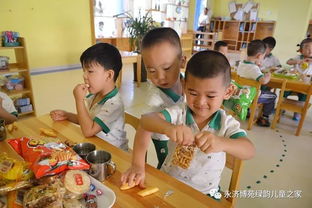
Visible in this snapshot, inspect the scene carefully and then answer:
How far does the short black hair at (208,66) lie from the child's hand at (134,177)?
0.38m

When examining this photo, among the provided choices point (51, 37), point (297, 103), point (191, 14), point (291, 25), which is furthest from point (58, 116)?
point (191, 14)

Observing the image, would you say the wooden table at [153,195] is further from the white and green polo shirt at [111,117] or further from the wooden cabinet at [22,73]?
the wooden cabinet at [22,73]

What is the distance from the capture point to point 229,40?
9.66 metres

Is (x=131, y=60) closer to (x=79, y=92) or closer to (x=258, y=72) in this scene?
(x=258, y=72)

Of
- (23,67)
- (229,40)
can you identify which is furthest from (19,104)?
(229,40)

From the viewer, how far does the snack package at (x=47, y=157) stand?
686mm

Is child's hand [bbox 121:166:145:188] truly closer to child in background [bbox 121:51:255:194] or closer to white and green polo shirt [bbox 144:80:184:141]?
child in background [bbox 121:51:255:194]

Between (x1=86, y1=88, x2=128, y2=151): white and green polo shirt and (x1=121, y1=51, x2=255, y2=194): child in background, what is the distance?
320 millimetres

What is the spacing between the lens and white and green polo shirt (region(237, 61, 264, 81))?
2.67m

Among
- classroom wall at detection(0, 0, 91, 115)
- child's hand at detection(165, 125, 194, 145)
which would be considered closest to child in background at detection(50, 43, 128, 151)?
child's hand at detection(165, 125, 194, 145)

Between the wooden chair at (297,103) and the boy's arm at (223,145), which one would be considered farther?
the wooden chair at (297,103)

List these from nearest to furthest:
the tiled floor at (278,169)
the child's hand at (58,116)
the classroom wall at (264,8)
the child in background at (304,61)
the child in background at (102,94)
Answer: the child in background at (102,94) → the child's hand at (58,116) → the tiled floor at (278,169) → the child in background at (304,61) → the classroom wall at (264,8)

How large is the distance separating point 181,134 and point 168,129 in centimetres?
6

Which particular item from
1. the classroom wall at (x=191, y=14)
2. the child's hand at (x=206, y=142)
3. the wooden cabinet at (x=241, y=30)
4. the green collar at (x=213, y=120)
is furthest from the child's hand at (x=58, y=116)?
the wooden cabinet at (x=241, y=30)
